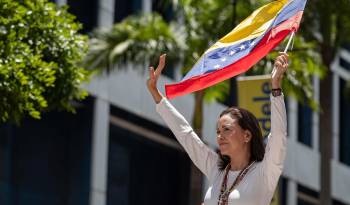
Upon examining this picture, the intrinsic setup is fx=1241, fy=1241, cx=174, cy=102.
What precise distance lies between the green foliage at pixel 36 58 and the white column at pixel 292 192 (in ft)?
96.6

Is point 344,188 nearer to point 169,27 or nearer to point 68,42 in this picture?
point 169,27

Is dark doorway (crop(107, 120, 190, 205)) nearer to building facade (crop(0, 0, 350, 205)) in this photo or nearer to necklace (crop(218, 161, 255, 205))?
building facade (crop(0, 0, 350, 205))

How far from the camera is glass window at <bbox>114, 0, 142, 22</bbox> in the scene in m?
34.9

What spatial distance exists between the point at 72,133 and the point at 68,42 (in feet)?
57.5

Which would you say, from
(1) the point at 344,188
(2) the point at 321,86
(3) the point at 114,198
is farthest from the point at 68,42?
(1) the point at 344,188

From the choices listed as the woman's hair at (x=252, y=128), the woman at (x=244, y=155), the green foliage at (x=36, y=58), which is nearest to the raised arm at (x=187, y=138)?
the woman at (x=244, y=155)

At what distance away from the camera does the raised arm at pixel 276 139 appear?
709cm

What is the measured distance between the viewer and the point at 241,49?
8438 mm

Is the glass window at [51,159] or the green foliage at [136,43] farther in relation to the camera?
the glass window at [51,159]

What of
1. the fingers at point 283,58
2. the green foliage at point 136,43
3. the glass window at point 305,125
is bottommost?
the fingers at point 283,58

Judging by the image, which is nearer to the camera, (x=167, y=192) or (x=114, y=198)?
(x=114, y=198)

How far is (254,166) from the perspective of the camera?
7297 mm

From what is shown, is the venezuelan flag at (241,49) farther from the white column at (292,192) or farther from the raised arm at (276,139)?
the white column at (292,192)

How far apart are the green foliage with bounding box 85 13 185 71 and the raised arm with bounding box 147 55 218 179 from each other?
17.1m
